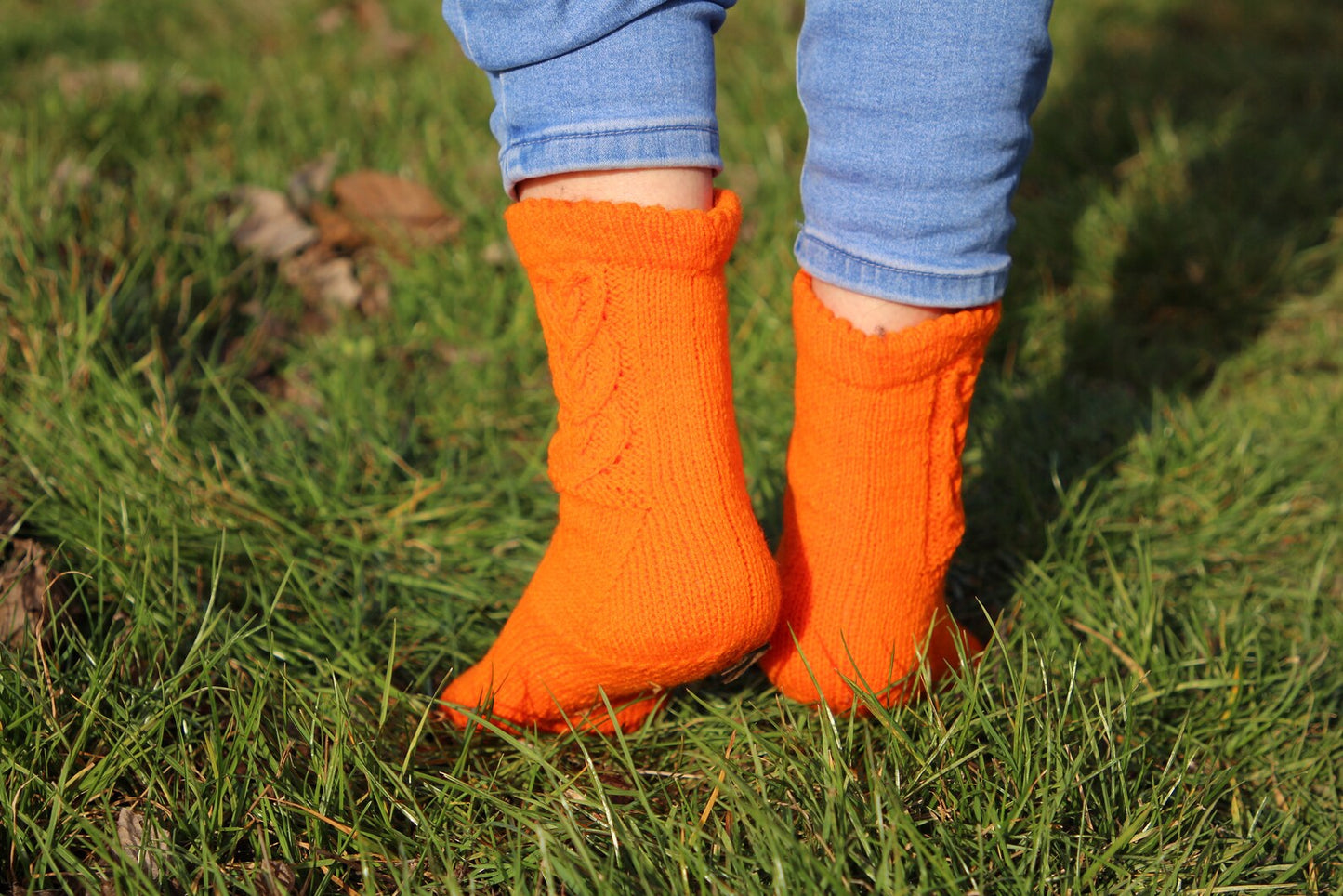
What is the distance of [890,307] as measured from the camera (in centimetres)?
97

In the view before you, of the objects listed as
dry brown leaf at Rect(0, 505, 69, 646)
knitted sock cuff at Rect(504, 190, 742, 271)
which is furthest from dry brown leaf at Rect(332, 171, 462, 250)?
knitted sock cuff at Rect(504, 190, 742, 271)

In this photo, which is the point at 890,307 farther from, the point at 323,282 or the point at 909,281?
the point at 323,282

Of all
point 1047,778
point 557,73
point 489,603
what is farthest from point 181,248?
point 1047,778

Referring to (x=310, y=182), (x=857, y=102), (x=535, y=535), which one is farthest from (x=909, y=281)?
(x=310, y=182)

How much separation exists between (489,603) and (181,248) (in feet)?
2.95

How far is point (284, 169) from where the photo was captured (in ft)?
6.89

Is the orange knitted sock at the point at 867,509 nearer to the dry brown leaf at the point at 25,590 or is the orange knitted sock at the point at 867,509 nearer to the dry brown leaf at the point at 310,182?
the dry brown leaf at the point at 25,590

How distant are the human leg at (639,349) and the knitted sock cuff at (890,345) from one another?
97mm

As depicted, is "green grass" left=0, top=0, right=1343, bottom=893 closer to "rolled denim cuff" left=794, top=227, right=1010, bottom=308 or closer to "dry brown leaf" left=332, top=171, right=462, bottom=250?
"dry brown leaf" left=332, top=171, right=462, bottom=250

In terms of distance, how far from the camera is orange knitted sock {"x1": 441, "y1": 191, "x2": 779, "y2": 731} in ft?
3.01

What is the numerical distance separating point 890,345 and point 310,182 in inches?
56.0

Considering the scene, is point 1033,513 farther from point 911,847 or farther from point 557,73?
point 557,73

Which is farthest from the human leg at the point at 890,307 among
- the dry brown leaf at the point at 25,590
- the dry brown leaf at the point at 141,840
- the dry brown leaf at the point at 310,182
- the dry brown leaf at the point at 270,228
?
the dry brown leaf at the point at 310,182

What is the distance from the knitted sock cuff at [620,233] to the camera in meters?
0.90
